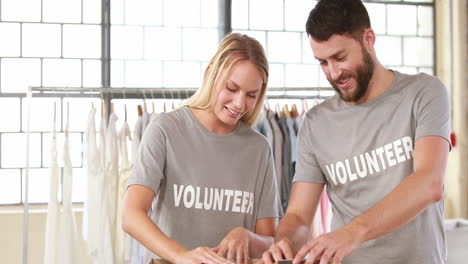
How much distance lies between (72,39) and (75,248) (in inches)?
70.2

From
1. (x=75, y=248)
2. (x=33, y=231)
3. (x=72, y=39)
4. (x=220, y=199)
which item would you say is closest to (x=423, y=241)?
(x=220, y=199)

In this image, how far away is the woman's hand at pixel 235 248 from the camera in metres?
1.51

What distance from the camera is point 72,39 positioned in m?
4.49

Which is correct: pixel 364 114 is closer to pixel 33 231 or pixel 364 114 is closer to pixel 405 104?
pixel 405 104

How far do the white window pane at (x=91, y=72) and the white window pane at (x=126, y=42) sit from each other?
14cm

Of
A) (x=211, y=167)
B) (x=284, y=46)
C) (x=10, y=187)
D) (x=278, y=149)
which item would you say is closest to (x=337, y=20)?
(x=211, y=167)

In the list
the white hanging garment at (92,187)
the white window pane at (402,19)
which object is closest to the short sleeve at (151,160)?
the white hanging garment at (92,187)

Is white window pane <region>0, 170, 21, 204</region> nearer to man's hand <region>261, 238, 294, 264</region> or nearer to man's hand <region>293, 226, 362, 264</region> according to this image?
man's hand <region>261, 238, 294, 264</region>

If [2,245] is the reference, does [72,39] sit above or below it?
above

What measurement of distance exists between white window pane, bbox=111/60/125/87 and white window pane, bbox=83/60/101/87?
0.10 metres

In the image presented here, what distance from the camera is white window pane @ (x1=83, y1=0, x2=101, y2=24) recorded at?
4.50m

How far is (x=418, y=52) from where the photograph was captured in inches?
200

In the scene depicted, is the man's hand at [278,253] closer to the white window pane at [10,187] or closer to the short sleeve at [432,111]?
the short sleeve at [432,111]

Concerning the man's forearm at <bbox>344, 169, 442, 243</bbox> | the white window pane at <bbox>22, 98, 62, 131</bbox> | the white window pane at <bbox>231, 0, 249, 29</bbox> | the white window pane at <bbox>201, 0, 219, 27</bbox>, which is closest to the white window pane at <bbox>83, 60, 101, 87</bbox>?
the white window pane at <bbox>22, 98, 62, 131</bbox>
